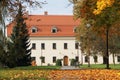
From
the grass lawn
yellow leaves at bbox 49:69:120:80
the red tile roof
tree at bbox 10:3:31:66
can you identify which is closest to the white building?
the red tile roof

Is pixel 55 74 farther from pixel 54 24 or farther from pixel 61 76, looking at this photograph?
pixel 54 24

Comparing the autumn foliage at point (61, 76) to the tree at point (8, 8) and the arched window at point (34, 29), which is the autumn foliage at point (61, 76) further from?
the arched window at point (34, 29)

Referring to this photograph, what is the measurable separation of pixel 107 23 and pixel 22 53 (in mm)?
28442

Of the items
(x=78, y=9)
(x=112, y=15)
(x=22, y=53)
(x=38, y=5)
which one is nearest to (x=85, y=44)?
(x=22, y=53)

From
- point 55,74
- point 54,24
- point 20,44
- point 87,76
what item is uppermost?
point 54,24

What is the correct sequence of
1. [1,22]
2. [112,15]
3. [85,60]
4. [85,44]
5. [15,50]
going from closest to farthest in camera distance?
[1,22], [112,15], [15,50], [85,44], [85,60]

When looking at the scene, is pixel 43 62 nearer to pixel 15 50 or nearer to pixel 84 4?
pixel 15 50

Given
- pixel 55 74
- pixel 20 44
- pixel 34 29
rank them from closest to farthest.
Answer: pixel 55 74
pixel 20 44
pixel 34 29

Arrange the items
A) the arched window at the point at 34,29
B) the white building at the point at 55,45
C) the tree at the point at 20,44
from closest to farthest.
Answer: the tree at the point at 20,44, the white building at the point at 55,45, the arched window at the point at 34,29

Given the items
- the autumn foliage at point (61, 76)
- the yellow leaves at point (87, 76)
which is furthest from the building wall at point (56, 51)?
the yellow leaves at point (87, 76)

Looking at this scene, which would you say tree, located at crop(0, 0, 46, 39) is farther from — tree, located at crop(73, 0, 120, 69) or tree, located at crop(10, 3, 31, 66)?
tree, located at crop(10, 3, 31, 66)

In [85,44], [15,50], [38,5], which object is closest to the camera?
[38,5]

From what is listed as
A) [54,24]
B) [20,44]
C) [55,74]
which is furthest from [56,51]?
[55,74]

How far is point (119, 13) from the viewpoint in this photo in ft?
113
